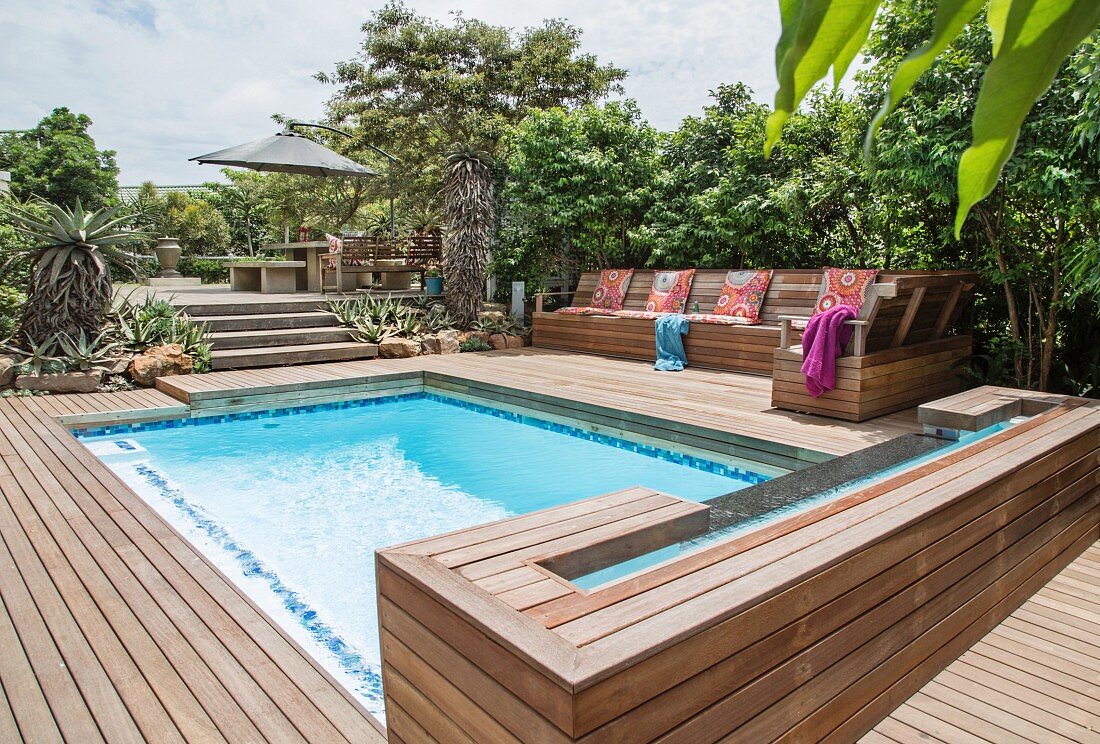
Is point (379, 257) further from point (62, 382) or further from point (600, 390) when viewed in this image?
point (600, 390)

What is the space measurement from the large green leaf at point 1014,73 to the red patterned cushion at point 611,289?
9.26 m

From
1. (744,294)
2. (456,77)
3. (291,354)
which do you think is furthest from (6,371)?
(456,77)

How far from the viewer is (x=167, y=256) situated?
16.5 m

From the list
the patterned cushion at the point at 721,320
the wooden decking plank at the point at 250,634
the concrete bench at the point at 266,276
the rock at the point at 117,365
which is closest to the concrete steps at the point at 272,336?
the rock at the point at 117,365

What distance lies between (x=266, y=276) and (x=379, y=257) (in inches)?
88.9

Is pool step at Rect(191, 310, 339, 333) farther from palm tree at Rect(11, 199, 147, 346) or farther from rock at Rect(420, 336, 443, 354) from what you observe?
palm tree at Rect(11, 199, 147, 346)

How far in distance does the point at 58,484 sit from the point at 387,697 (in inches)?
134

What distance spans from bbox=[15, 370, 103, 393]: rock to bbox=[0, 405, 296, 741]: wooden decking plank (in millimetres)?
3846

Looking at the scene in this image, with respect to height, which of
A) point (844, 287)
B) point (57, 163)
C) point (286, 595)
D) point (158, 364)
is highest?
point (57, 163)

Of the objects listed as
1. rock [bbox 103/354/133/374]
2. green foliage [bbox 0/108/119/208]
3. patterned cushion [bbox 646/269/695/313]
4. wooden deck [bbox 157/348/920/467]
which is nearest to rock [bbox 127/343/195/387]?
rock [bbox 103/354/133/374]

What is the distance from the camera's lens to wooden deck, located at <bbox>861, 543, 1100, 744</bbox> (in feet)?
7.17

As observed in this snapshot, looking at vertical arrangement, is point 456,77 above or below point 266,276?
above

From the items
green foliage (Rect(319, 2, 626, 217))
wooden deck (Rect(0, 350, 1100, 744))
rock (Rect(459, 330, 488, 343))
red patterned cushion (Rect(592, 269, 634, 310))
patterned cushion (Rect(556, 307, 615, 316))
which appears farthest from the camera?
green foliage (Rect(319, 2, 626, 217))

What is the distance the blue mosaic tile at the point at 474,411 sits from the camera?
17.4ft
